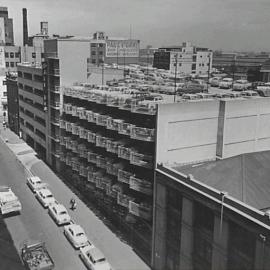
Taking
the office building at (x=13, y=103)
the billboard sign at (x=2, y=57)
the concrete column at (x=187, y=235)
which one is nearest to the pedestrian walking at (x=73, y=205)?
the concrete column at (x=187, y=235)

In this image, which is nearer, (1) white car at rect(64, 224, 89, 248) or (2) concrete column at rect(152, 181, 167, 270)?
(2) concrete column at rect(152, 181, 167, 270)

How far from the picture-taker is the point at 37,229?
3997 cm

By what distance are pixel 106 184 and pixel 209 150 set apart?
11859 mm

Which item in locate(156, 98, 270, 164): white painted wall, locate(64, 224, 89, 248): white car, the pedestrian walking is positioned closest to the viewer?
locate(156, 98, 270, 164): white painted wall

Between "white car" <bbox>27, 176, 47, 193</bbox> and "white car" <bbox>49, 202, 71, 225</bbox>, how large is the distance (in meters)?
7.21

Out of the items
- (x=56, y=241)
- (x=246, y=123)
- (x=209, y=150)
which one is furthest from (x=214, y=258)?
(x=56, y=241)

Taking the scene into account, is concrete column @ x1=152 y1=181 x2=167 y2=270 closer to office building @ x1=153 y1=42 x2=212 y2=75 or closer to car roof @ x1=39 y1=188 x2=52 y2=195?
car roof @ x1=39 y1=188 x2=52 y2=195

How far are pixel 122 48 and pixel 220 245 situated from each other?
454ft

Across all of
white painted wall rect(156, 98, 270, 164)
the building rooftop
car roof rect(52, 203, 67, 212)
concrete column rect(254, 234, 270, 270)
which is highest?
white painted wall rect(156, 98, 270, 164)

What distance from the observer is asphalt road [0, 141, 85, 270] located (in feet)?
112

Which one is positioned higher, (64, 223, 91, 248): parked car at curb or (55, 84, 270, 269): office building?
(55, 84, 270, 269): office building

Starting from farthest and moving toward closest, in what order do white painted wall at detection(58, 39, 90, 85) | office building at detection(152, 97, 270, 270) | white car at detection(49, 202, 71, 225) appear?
white painted wall at detection(58, 39, 90, 85) < white car at detection(49, 202, 71, 225) < office building at detection(152, 97, 270, 270)

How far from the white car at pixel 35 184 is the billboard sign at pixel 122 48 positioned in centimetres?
10243

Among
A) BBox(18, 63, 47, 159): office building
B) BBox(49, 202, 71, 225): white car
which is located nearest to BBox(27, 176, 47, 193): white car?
BBox(49, 202, 71, 225): white car
